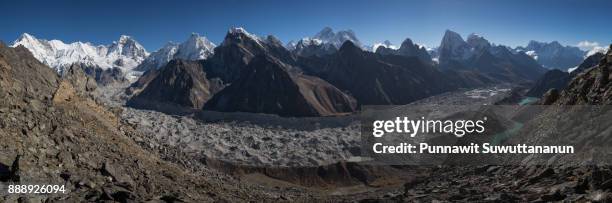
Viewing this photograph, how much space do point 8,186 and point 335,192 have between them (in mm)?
55372

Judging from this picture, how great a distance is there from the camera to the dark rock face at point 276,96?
166 m

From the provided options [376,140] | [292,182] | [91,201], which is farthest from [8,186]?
[376,140]

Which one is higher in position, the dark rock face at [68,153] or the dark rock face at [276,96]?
the dark rock face at [276,96]

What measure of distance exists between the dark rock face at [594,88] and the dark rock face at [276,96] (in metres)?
130

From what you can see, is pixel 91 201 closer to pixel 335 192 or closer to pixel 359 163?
pixel 335 192

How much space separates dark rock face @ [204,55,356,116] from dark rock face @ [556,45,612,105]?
12986 centimetres

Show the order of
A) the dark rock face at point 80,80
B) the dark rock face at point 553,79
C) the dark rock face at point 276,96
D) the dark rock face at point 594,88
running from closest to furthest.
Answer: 1. the dark rock face at point 594,88
2. the dark rock face at point 80,80
3. the dark rock face at point 276,96
4. the dark rock face at point 553,79

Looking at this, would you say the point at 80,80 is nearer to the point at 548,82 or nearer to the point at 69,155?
the point at 69,155

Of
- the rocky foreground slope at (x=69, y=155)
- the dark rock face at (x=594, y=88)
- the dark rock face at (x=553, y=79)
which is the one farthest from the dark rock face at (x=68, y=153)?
the dark rock face at (x=553, y=79)

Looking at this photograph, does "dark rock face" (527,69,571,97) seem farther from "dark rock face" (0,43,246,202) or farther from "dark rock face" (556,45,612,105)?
"dark rock face" (0,43,246,202)

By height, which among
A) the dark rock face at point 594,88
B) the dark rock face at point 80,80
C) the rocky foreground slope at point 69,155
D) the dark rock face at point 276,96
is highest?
the dark rock face at point 276,96

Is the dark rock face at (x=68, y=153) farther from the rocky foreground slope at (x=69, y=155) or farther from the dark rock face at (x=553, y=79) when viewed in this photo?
the dark rock face at (x=553, y=79)

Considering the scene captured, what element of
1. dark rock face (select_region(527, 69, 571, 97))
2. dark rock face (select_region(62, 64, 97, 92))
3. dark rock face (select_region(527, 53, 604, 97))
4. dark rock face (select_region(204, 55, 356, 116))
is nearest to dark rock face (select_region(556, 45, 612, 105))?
dark rock face (select_region(62, 64, 97, 92))

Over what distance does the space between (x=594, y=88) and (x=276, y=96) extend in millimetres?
142849
